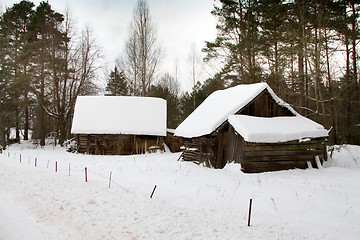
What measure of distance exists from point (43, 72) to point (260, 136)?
944 inches

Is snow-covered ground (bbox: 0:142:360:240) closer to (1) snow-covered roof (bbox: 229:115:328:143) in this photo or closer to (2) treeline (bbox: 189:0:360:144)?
(1) snow-covered roof (bbox: 229:115:328:143)

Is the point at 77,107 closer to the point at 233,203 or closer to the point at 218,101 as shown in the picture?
the point at 218,101

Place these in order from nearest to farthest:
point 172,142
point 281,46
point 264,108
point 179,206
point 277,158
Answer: point 179,206 < point 277,158 < point 264,108 < point 281,46 < point 172,142

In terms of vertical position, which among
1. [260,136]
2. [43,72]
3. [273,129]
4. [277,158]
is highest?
[43,72]

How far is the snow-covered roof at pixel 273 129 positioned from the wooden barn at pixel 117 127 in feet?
36.8

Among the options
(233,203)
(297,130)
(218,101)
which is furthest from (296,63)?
(233,203)

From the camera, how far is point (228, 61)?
2080cm

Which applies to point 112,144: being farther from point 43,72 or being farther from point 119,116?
point 43,72

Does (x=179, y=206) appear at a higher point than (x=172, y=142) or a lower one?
lower

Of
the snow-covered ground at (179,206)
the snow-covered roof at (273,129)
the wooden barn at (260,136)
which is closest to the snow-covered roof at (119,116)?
the wooden barn at (260,136)

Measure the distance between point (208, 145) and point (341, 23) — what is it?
40.2 feet

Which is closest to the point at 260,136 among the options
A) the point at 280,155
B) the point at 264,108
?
the point at 280,155

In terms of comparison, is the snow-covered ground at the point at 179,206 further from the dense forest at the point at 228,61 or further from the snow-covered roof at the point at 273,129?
the dense forest at the point at 228,61

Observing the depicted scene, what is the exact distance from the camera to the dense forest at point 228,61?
16.3 metres
